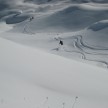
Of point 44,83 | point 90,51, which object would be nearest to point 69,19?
point 90,51

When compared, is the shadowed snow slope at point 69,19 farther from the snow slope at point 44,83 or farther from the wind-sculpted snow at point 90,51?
the snow slope at point 44,83

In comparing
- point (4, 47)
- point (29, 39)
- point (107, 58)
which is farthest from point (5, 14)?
point (4, 47)

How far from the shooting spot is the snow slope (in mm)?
6525

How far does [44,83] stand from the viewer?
817cm

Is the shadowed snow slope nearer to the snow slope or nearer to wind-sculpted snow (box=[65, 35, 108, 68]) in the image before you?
wind-sculpted snow (box=[65, 35, 108, 68])

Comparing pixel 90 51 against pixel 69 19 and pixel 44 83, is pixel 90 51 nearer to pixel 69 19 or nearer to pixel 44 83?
pixel 69 19

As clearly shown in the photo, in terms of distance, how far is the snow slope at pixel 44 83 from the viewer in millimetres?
6525

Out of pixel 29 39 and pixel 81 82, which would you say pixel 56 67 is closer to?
pixel 81 82

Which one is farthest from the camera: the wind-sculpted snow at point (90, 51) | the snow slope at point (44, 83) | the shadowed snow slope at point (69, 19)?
the shadowed snow slope at point (69, 19)

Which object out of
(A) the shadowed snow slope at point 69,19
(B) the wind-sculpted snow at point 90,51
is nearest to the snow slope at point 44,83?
(B) the wind-sculpted snow at point 90,51

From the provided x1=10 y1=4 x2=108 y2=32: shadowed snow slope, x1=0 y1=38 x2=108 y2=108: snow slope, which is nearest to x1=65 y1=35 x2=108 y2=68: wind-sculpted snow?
x1=10 y1=4 x2=108 y2=32: shadowed snow slope

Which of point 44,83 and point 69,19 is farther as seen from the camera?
point 69,19

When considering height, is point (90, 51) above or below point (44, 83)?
above

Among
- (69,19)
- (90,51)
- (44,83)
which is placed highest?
(69,19)
